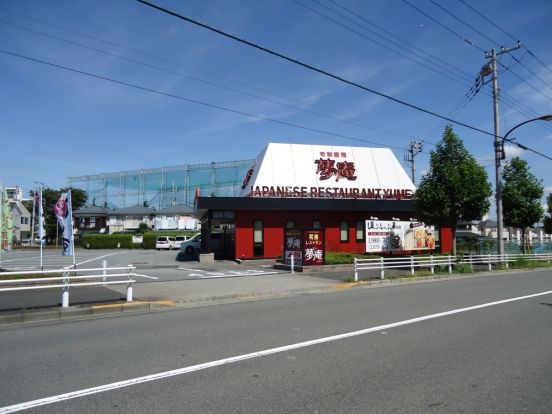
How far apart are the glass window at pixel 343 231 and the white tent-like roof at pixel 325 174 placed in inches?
75.0

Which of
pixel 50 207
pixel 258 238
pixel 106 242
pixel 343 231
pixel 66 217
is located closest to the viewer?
pixel 66 217

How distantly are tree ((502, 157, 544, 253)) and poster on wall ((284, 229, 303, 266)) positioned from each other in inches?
846

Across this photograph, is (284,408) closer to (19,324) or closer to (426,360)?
(426,360)

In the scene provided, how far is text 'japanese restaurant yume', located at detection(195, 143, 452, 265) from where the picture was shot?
92.1ft

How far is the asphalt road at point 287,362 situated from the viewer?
4.91 meters

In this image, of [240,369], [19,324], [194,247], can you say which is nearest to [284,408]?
[240,369]

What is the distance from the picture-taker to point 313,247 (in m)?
22.5

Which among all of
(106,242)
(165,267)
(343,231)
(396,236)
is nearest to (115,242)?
(106,242)

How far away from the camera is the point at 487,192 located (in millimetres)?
24828

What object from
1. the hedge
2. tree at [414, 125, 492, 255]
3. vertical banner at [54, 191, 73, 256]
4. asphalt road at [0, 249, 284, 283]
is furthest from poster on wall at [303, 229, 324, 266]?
the hedge

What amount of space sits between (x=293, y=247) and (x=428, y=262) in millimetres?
6636

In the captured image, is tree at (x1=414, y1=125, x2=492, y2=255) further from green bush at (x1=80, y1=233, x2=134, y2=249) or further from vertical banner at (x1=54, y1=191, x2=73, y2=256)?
green bush at (x1=80, y1=233, x2=134, y2=249)

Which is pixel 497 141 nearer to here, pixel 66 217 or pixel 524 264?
pixel 524 264

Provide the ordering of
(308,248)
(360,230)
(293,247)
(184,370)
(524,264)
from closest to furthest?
(184,370) < (308,248) < (293,247) < (524,264) < (360,230)
